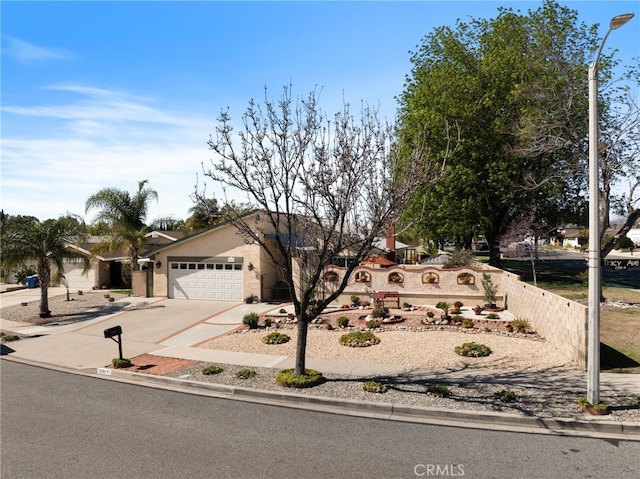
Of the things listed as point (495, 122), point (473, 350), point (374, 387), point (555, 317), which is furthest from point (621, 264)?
point (374, 387)

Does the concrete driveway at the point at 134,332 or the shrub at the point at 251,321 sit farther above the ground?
the shrub at the point at 251,321

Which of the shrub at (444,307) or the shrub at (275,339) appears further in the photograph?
the shrub at (444,307)

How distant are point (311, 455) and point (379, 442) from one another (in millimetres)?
1264

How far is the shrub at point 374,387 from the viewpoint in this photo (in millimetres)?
10266

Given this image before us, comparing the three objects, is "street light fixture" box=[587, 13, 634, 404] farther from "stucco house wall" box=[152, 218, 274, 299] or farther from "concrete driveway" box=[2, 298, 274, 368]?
"stucco house wall" box=[152, 218, 274, 299]

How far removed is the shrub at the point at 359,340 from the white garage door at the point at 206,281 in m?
10.8

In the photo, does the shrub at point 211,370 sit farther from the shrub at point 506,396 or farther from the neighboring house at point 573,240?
the neighboring house at point 573,240

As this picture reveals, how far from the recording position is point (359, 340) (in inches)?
594

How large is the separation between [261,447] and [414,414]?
10.8 ft

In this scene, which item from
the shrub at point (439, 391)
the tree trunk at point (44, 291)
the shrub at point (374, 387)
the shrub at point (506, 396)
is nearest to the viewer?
the shrub at point (506, 396)

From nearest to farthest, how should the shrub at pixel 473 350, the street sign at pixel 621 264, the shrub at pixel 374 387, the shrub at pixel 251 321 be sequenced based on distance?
the shrub at pixel 374 387 → the shrub at pixel 473 350 → the shrub at pixel 251 321 → the street sign at pixel 621 264

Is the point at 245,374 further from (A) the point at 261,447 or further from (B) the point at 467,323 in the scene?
(B) the point at 467,323

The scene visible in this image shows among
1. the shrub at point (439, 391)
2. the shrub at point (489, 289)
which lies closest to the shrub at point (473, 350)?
the shrub at point (439, 391)

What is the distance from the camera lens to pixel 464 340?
15.0m
